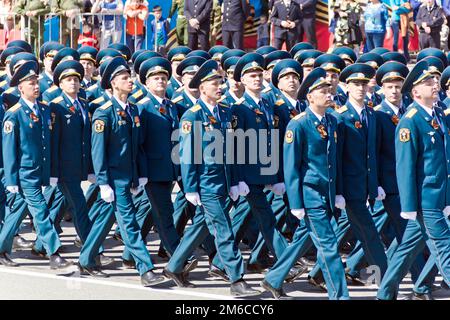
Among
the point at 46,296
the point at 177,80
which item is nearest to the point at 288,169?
the point at 46,296

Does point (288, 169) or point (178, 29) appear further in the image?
point (178, 29)

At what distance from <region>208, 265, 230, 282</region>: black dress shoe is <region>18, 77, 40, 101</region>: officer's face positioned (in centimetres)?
231

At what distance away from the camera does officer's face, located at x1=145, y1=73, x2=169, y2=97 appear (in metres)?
13.7

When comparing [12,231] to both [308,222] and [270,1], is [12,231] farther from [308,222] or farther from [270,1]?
[270,1]

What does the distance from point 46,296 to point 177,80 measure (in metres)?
4.41

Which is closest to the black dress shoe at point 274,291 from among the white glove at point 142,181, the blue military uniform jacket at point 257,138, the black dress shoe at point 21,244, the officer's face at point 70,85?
the blue military uniform jacket at point 257,138

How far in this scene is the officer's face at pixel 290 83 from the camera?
13834mm

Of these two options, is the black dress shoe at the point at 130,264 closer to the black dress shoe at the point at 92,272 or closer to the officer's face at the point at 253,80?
→ the black dress shoe at the point at 92,272

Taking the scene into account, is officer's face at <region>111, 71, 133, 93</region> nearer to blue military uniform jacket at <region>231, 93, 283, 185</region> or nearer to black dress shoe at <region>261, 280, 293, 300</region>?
blue military uniform jacket at <region>231, 93, 283, 185</region>

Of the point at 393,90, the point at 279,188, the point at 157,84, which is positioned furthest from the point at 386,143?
the point at 157,84

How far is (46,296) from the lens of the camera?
1227 cm

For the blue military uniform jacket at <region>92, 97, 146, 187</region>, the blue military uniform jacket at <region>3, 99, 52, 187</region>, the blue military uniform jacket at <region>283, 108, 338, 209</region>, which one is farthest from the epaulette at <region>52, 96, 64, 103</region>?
the blue military uniform jacket at <region>283, 108, 338, 209</region>

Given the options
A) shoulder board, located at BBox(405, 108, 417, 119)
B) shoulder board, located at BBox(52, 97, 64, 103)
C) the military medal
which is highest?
shoulder board, located at BBox(52, 97, 64, 103)
